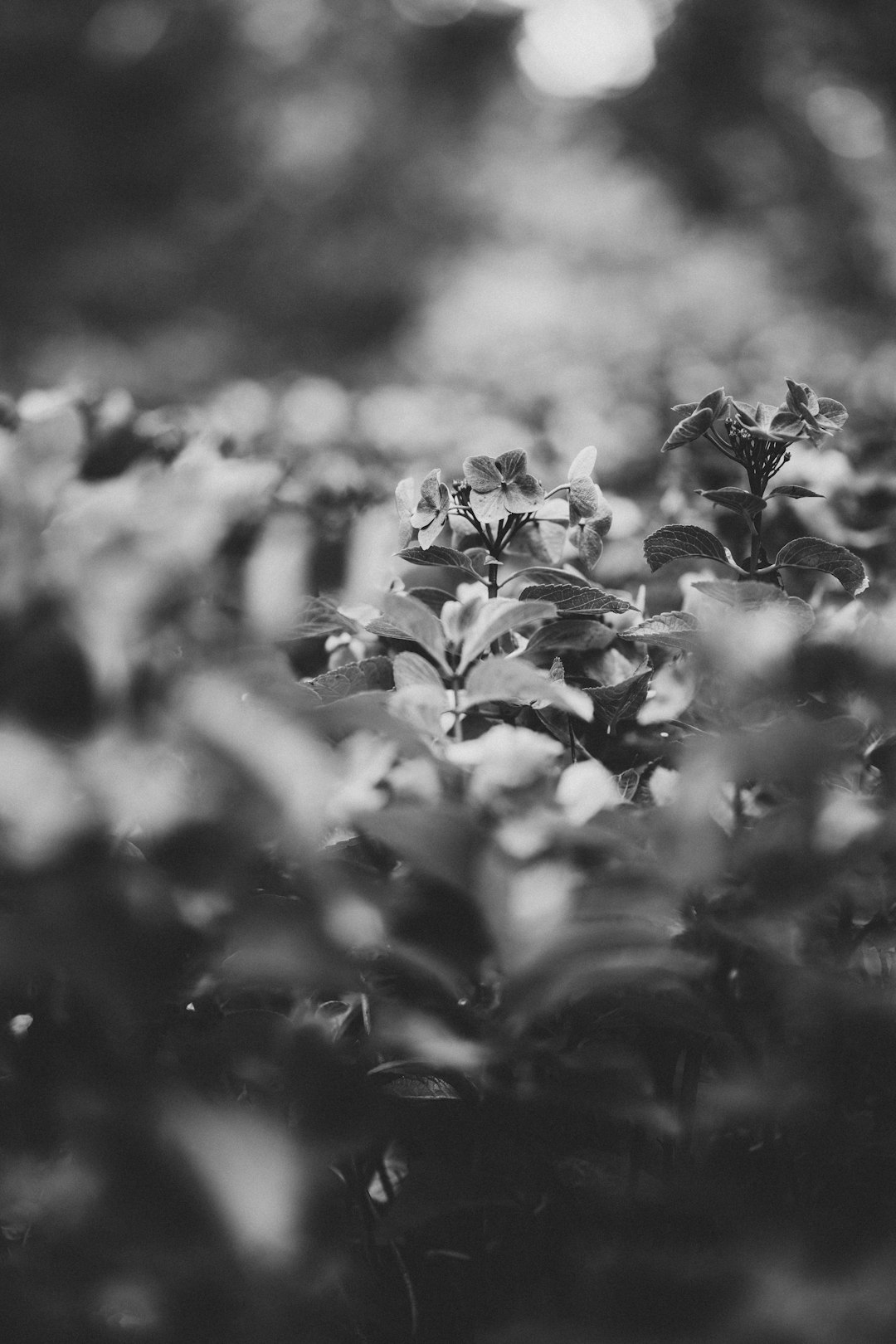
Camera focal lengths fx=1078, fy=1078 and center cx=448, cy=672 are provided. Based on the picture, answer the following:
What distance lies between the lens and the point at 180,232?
10961mm

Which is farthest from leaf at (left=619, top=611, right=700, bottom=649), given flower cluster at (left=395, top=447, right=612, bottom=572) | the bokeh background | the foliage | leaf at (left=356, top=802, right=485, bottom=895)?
the bokeh background

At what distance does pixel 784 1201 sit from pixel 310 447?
1313mm

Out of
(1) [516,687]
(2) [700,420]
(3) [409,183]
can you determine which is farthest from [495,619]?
(3) [409,183]

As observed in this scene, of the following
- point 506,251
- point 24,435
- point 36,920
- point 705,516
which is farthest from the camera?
point 506,251

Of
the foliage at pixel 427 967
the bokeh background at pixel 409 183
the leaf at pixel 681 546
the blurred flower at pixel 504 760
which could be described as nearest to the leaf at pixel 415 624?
the foliage at pixel 427 967

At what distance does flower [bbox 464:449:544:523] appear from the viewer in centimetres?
80

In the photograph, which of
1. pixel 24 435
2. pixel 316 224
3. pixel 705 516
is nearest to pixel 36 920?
pixel 24 435

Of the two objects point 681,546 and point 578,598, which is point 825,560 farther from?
point 578,598

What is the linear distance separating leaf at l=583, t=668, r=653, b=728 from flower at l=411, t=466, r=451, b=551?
16 cm

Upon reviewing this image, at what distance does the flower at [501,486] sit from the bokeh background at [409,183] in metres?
5.56

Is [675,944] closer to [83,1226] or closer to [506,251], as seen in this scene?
[83,1226]

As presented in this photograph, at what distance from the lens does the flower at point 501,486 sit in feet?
2.62

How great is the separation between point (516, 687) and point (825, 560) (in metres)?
0.34

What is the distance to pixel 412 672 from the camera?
72 cm
